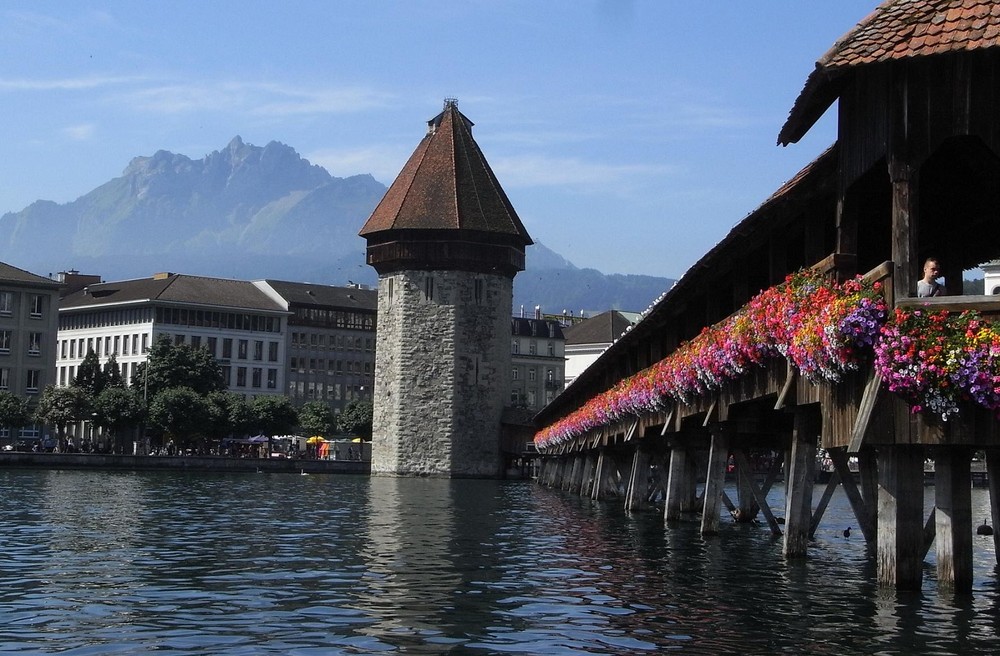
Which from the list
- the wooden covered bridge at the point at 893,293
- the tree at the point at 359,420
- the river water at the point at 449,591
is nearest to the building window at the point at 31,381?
the tree at the point at 359,420

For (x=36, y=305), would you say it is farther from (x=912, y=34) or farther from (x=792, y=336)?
(x=912, y=34)

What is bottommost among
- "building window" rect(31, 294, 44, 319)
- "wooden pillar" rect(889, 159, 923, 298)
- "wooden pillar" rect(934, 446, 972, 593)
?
"wooden pillar" rect(934, 446, 972, 593)

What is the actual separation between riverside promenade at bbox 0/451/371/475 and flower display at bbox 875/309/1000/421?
63497mm

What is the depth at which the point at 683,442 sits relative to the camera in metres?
30.7

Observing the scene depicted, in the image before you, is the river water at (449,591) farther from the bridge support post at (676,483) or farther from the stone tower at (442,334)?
the stone tower at (442,334)

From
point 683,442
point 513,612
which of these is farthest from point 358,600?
point 683,442

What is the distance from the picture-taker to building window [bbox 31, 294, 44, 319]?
9225cm

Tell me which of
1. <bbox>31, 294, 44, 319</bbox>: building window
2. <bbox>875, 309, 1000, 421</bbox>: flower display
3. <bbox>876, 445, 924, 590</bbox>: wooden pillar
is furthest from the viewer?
<bbox>31, 294, 44, 319</bbox>: building window

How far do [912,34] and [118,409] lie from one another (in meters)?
78.9

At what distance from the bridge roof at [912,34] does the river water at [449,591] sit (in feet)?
16.5

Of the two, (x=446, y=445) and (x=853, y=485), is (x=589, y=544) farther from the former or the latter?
(x=446, y=445)

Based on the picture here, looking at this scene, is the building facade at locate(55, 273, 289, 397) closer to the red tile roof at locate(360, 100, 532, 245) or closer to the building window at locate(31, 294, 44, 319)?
the building window at locate(31, 294, 44, 319)

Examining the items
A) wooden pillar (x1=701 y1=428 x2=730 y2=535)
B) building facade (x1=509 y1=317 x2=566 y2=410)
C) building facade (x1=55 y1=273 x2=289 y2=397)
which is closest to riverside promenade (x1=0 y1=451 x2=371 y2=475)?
building facade (x1=55 y1=273 x2=289 y2=397)

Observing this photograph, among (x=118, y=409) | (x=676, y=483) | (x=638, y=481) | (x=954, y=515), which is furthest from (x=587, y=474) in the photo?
(x=118, y=409)
